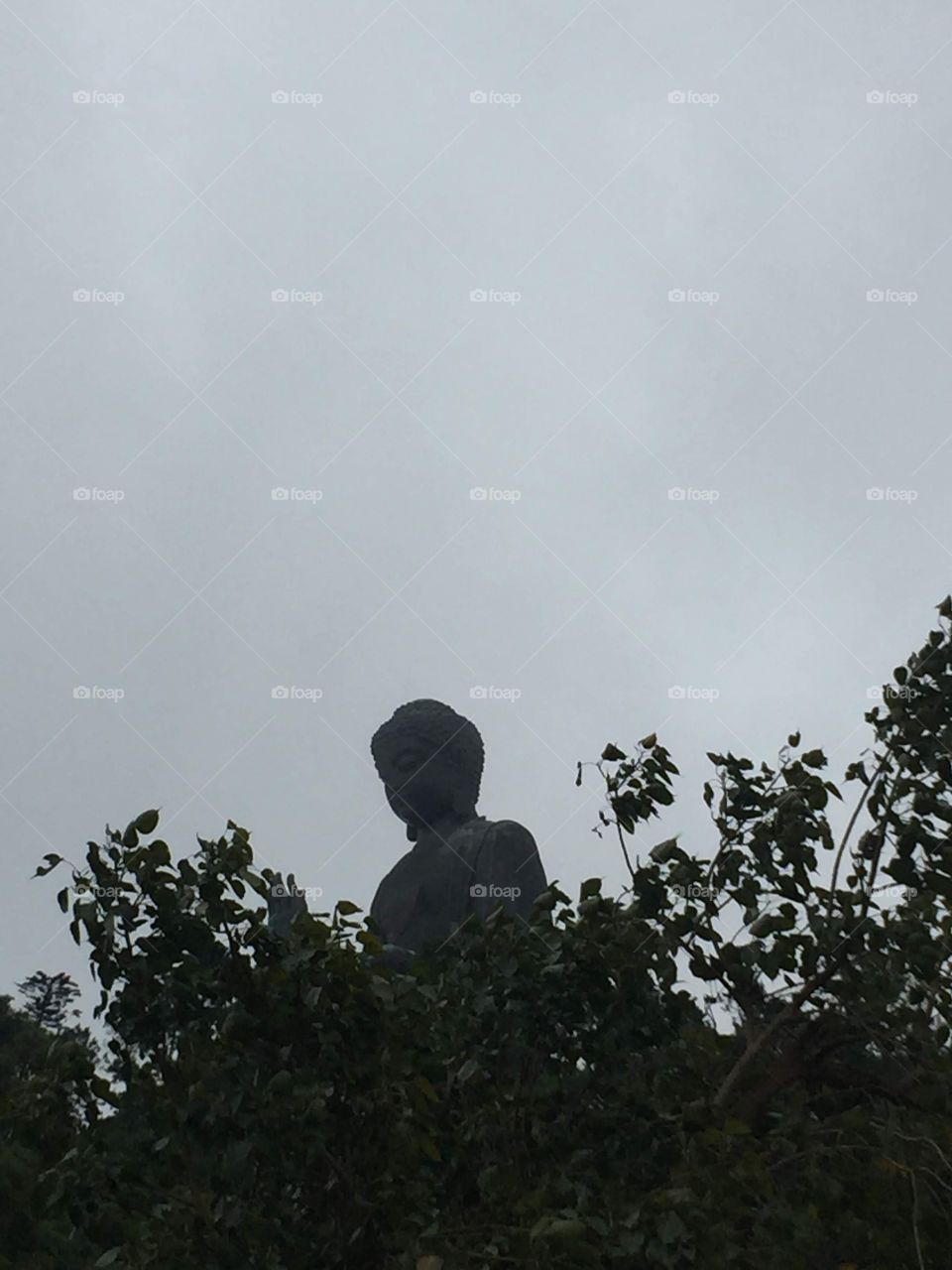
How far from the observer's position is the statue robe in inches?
411

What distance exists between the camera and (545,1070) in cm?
410

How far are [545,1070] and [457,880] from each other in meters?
6.54

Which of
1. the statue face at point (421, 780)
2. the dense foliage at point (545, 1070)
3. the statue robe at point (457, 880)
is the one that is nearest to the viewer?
the dense foliage at point (545, 1070)

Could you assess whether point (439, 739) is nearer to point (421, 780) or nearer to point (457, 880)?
point (421, 780)

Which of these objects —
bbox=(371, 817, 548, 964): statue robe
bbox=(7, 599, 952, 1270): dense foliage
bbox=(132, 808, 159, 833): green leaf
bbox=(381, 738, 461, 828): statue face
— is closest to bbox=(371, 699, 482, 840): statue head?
bbox=(381, 738, 461, 828): statue face

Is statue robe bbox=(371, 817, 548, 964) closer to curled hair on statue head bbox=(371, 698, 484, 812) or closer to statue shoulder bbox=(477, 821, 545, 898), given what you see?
statue shoulder bbox=(477, 821, 545, 898)

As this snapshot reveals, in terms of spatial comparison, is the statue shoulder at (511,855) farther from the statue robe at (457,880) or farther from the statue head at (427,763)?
the statue head at (427,763)

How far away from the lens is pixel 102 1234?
3.77 metres

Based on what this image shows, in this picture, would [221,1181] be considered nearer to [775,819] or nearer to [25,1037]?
[775,819]

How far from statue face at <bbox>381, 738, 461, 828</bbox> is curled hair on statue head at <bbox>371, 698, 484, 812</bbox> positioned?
2cm

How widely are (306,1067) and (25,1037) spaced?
504 inches

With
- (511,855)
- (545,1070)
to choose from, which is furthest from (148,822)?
(511,855)

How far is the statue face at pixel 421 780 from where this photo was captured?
35.8ft

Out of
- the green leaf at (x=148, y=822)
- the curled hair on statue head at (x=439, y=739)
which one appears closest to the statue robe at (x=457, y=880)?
the curled hair on statue head at (x=439, y=739)
